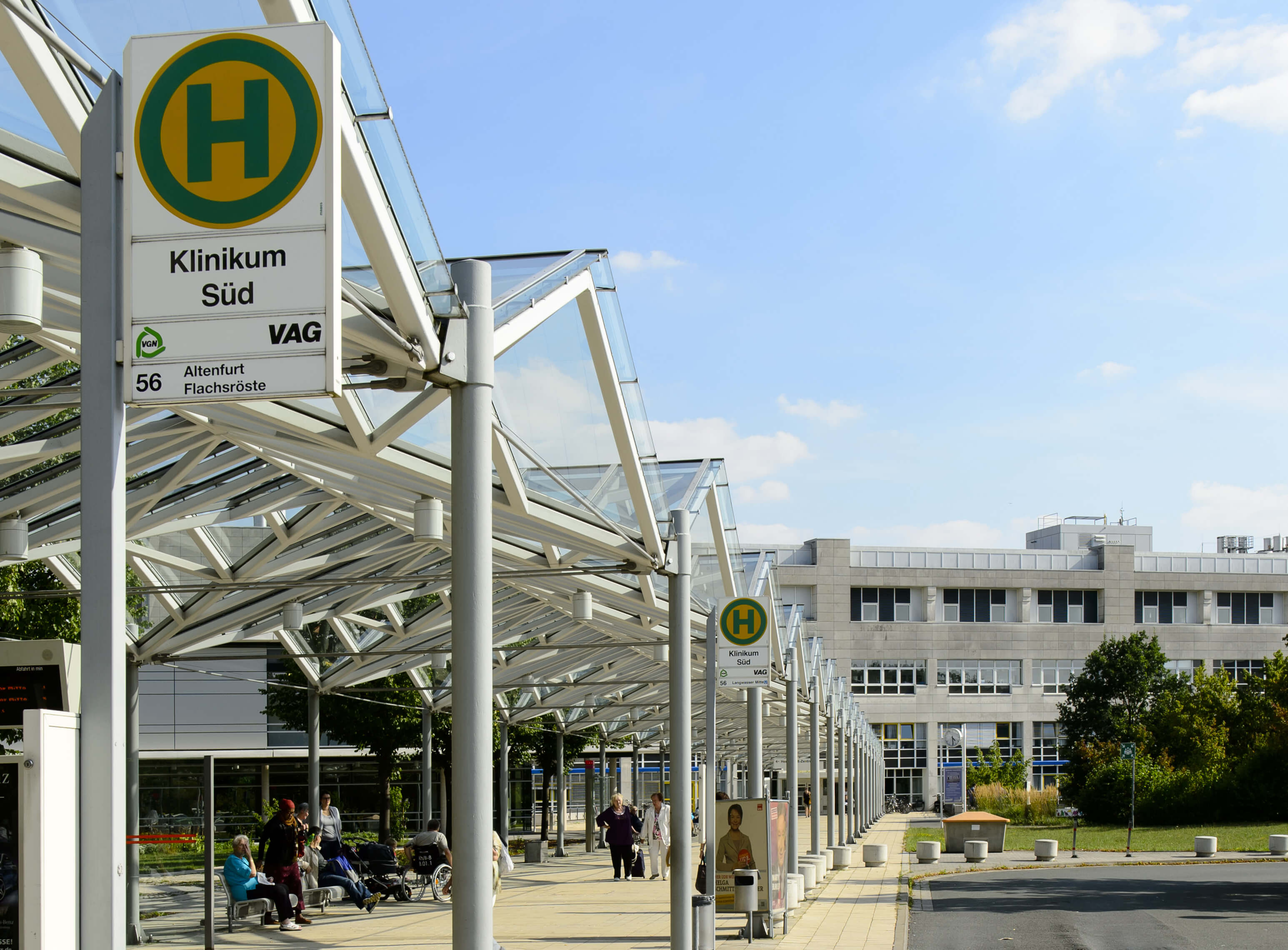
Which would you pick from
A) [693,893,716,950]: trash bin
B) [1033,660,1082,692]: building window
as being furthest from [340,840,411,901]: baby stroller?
[1033,660,1082,692]: building window

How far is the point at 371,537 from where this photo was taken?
17422 mm

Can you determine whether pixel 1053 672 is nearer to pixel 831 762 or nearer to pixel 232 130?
pixel 831 762

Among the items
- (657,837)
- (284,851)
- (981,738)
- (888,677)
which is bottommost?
(981,738)

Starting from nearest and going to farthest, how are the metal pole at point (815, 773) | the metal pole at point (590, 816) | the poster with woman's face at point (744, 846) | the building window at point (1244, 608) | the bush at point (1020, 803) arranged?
the poster with woman's face at point (744, 846) < the metal pole at point (815, 773) < the metal pole at point (590, 816) < the bush at point (1020, 803) < the building window at point (1244, 608)

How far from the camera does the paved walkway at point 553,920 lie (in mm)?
16141

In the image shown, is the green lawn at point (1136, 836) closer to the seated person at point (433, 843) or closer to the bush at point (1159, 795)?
the bush at point (1159, 795)

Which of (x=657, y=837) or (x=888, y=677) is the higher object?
(x=657, y=837)

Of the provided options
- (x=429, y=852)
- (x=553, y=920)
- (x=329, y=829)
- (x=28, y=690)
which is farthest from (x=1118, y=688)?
(x=28, y=690)

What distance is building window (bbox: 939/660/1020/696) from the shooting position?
86562 millimetres

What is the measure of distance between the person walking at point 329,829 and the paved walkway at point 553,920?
2.75 ft

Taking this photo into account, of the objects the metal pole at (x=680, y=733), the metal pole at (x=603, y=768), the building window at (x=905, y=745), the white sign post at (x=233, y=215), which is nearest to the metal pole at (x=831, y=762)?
the metal pole at (x=603, y=768)

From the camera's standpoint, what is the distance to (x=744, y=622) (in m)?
14.7

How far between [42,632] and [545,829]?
1005 inches

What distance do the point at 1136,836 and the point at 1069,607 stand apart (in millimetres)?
45628
